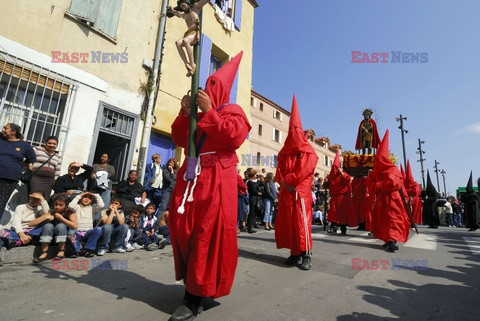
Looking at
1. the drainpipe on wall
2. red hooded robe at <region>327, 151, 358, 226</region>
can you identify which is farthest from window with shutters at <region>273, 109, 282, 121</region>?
red hooded robe at <region>327, 151, 358, 226</region>

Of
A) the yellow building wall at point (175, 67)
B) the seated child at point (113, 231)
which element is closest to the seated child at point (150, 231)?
the seated child at point (113, 231)

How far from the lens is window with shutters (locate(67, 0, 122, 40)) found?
7090 mm

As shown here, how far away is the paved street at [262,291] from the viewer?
244 cm

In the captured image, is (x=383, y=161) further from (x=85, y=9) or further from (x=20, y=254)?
(x=85, y=9)

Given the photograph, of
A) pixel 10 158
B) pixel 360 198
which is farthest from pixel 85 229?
pixel 360 198

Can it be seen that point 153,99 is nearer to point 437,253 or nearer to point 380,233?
point 380,233

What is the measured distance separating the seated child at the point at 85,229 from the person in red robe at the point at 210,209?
2949 millimetres

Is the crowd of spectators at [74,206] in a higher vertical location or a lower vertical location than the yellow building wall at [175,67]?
lower

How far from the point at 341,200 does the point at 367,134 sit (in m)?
3.65

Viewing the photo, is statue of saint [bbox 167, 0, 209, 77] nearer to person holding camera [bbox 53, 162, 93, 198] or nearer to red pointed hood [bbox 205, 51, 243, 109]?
red pointed hood [bbox 205, 51, 243, 109]

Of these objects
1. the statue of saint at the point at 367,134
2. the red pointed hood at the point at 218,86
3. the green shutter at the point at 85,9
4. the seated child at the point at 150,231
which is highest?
the green shutter at the point at 85,9

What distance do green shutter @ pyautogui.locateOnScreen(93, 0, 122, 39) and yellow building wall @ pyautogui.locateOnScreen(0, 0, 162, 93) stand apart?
0.53 ft

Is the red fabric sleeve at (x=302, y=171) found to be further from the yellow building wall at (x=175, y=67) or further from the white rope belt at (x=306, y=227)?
the yellow building wall at (x=175, y=67)

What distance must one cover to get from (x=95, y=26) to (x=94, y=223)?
5.15 metres
